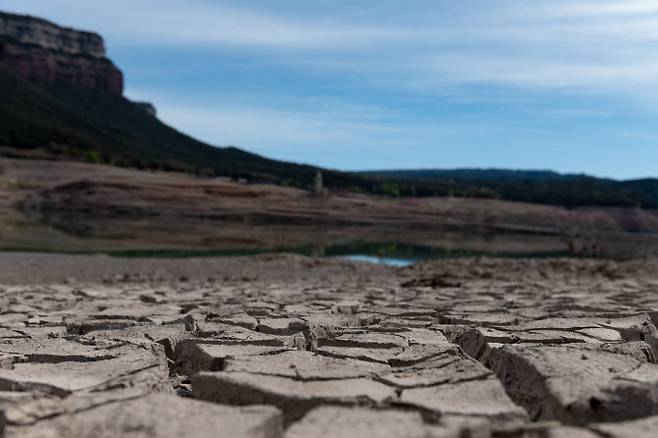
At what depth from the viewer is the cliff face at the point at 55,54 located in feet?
337

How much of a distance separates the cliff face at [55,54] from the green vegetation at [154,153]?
12.9ft

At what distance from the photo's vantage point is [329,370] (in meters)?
→ 2.48

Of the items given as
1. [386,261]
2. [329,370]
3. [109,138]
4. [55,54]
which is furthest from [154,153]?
[329,370]

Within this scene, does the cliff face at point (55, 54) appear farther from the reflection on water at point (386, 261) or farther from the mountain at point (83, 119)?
the reflection on water at point (386, 261)

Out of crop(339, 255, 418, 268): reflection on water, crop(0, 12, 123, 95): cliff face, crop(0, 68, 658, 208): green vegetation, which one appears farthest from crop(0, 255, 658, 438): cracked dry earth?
crop(0, 12, 123, 95): cliff face

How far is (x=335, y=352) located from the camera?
2.86 metres

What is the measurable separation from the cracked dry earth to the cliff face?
106 metres

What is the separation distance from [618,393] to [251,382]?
3.57 ft

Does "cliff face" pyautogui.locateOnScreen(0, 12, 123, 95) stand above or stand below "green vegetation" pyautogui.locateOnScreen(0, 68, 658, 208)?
above

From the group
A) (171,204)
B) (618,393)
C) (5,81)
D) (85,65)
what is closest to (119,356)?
(618,393)

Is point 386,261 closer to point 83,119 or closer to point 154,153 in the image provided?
point 154,153

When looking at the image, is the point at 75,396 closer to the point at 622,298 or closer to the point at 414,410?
the point at 414,410

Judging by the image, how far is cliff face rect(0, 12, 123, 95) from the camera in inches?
4040

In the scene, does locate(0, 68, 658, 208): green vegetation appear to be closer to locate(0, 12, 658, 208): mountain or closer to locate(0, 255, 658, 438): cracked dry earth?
locate(0, 12, 658, 208): mountain
